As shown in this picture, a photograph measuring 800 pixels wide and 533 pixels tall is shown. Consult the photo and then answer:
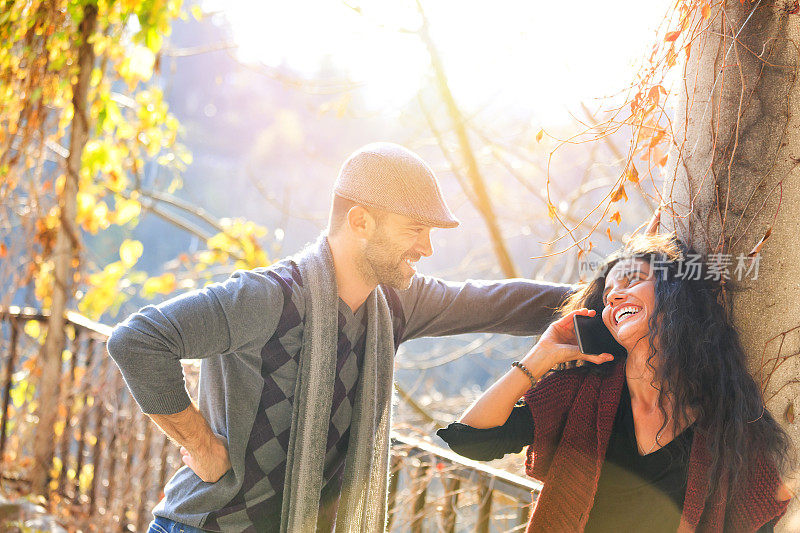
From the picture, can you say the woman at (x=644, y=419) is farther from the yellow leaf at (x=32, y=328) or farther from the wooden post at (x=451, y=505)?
the yellow leaf at (x=32, y=328)

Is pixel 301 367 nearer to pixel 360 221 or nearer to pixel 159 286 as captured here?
pixel 360 221

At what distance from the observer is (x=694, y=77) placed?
134 centimetres

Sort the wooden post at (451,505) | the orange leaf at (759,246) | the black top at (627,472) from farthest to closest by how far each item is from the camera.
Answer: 1. the wooden post at (451,505)
2. the black top at (627,472)
3. the orange leaf at (759,246)

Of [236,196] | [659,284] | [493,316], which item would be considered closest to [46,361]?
[493,316]

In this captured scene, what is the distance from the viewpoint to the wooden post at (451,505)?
6.79 ft

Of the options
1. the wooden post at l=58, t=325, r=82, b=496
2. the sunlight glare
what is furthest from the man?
the wooden post at l=58, t=325, r=82, b=496

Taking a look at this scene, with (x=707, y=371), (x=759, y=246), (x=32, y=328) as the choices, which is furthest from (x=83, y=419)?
(x=759, y=246)

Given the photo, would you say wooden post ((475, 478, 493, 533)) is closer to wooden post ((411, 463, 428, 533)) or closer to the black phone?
wooden post ((411, 463, 428, 533))

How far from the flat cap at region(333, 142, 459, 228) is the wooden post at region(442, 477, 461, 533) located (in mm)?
846

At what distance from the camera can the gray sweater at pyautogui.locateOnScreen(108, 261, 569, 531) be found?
1.44m

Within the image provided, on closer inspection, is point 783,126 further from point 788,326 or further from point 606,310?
point 606,310

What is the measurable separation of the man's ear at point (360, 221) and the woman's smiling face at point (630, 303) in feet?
1.85

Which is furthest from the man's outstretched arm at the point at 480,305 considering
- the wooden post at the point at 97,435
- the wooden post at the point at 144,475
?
the wooden post at the point at 97,435
